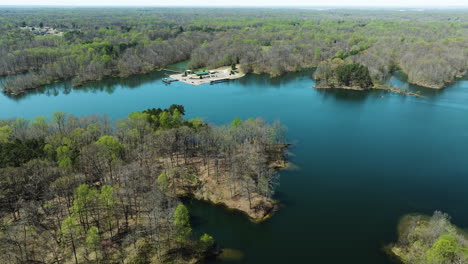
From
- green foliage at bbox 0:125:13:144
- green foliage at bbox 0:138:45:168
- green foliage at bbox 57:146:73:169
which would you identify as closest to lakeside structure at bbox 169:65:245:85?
green foliage at bbox 0:125:13:144

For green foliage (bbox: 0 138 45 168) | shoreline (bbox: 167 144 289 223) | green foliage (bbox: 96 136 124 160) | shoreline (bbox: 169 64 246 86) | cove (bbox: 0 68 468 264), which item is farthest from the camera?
shoreline (bbox: 169 64 246 86)

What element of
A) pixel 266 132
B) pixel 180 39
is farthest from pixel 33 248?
pixel 180 39

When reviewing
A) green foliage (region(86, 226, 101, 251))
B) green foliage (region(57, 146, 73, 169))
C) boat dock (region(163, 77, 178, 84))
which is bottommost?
green foliage (region(86, 226, 101, 251))

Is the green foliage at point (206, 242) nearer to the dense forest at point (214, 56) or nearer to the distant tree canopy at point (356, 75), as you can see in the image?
the distant tree canopy at point (356, 75)

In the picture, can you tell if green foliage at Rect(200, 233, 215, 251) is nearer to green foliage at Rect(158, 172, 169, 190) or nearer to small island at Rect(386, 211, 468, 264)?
green foliage at Rect(158, 172, 169, 190)

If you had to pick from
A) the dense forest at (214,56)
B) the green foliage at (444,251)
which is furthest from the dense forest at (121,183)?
the dense forest at (214,56)

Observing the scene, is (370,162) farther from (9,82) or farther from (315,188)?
(9,82)
